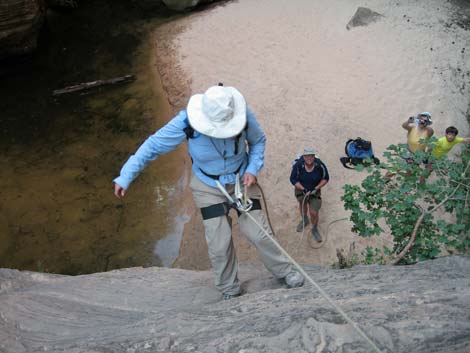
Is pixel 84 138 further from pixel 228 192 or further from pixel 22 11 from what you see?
pixel 228 192

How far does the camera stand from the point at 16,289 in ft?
14.3

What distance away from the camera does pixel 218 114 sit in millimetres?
3586

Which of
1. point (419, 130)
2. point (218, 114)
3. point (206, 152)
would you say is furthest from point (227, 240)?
point (419, 130)

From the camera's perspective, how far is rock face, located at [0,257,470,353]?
2672 millimetres

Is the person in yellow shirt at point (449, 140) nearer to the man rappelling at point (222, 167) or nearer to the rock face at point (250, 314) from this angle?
the rock face at point (250, 314)

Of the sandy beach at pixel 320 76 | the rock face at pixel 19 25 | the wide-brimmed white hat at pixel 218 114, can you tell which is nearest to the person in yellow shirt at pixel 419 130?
the sandy beach at pixel 320 76

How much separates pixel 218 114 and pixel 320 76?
5331 mm

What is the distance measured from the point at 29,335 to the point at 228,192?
6.00 feet

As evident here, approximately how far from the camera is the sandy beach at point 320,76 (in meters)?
6.73

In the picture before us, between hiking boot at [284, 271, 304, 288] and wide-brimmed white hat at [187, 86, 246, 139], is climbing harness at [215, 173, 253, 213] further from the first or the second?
hiking boot at [284, 271, 304, 288]

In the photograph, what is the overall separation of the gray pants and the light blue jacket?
115 millimetres

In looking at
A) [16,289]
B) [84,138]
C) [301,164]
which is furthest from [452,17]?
[16,289]

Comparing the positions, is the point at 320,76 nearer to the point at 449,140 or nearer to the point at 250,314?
the point at 449,140

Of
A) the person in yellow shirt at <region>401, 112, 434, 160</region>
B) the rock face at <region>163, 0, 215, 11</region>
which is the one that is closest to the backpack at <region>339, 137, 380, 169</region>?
the person in yellow shirt at <region>401, 112, 434, 160</region>
